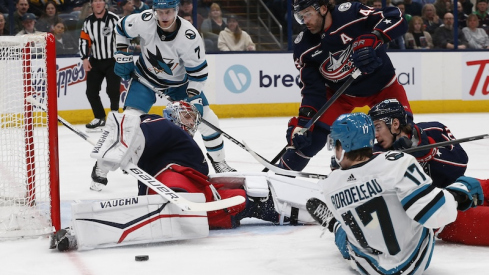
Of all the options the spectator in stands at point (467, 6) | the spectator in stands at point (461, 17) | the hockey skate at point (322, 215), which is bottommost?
the hockey skate at point (322, 215)

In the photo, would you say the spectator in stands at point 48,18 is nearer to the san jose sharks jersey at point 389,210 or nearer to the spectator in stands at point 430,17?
the spectator in stands at point 430,17

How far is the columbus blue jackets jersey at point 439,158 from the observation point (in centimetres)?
321

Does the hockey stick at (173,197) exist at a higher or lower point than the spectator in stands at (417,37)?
lower

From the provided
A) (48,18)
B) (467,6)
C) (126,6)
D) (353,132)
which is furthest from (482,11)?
(353,132)

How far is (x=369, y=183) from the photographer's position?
247 centimetres

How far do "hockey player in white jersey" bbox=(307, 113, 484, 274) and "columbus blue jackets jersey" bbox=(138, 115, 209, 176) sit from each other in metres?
0.94

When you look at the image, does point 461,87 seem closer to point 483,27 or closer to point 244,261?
point 483,27

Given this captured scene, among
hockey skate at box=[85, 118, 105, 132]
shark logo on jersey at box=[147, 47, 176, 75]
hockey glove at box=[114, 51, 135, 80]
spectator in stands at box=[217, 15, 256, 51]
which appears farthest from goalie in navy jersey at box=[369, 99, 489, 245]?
spectator in stands at box=[217, 15, 256, 51]

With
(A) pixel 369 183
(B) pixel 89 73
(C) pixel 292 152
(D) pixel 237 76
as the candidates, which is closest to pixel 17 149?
(C) pixel 292 152

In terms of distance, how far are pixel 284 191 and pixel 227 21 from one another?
518 cm

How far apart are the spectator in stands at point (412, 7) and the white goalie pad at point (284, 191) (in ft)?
18.9

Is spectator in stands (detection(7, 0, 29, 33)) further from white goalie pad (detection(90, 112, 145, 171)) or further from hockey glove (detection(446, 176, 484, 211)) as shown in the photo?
hockey glove (detection(446, 176, 484, 211))

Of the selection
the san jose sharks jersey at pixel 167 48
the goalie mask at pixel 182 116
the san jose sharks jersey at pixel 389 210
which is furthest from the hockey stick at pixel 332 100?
the san jose sharks jersey at pixel 389 210

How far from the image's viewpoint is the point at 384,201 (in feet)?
8.18
